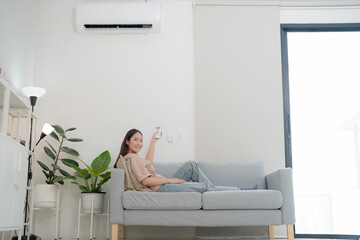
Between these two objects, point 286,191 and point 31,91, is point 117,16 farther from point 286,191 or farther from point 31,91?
point 286,191

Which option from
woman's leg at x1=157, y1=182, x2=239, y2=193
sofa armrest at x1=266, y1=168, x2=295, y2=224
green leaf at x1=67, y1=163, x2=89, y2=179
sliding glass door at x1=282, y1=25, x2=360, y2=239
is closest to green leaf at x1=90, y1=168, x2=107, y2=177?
green leaf at x1=67, y1=163, x2=89, y2=179

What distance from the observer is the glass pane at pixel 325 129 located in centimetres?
504

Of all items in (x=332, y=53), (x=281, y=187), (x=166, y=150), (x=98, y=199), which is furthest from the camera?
(x=332, y=53)

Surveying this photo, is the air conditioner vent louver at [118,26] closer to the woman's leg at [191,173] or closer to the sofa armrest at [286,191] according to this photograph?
the woman's leg at [191,173]

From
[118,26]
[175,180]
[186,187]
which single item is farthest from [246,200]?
[118,26]

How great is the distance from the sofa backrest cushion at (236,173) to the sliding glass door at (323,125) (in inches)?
26.4

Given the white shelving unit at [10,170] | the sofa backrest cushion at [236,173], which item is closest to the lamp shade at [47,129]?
the white shelving unit at [10,170]

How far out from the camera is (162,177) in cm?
403

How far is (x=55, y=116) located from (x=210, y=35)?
1.92 metres

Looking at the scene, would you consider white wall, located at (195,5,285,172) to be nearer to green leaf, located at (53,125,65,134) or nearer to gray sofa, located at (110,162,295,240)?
gray sofa, located at (110,162,295,240)

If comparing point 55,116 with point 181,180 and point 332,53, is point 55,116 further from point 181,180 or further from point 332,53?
point 332,53

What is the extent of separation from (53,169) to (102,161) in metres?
0.48

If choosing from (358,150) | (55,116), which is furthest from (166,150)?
(358,150)

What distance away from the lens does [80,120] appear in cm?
499
